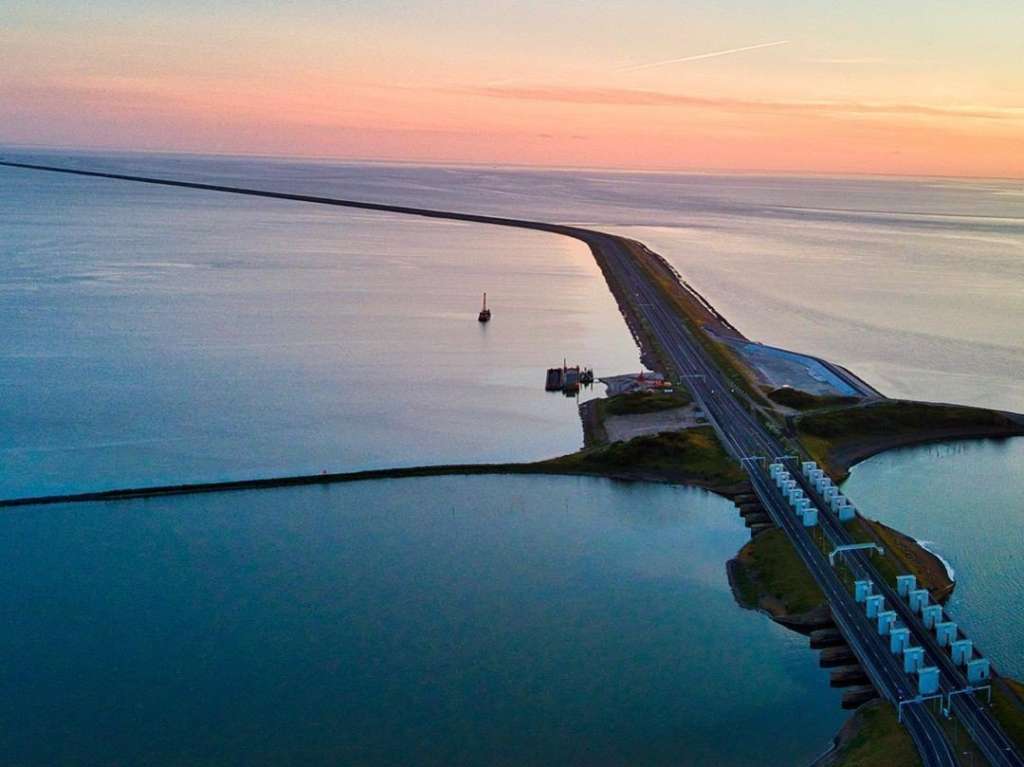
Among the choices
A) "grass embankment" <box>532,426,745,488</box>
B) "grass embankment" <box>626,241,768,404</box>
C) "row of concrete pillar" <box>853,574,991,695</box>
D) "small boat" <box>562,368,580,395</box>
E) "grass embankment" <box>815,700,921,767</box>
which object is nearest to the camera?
"grass embankment" <box>815,700,921,767</box>

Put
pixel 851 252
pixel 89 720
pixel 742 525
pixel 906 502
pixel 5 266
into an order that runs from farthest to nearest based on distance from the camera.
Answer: pixel 851 252, pixel 5 266, pixel 906 502, pixel 742 525, pixel 89 720

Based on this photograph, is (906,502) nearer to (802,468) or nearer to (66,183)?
(802,468)

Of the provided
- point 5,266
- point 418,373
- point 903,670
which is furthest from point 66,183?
point 903,670

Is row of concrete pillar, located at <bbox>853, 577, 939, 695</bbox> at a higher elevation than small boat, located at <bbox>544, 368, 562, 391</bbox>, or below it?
below

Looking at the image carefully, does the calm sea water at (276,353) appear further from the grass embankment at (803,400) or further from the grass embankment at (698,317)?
the grass embankment at (803,400)

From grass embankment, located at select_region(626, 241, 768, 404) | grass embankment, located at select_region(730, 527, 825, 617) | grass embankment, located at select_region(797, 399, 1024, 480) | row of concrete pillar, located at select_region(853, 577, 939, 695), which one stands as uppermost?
grass embankment, located at select_region(626, 241, 768, 404)

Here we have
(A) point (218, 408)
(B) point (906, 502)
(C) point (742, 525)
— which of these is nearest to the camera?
(C) point (742, 525)

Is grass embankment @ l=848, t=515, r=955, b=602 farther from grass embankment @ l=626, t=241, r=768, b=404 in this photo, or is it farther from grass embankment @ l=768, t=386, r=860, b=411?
grass embankment @ l=626, t=241, r=768, b=404

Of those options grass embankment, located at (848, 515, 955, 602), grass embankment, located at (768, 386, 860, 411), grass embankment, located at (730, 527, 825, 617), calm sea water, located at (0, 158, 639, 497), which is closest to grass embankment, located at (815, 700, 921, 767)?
grass embankment, located at (730, 527, 825, 617)

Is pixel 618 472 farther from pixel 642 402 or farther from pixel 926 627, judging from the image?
pixel 926 627
